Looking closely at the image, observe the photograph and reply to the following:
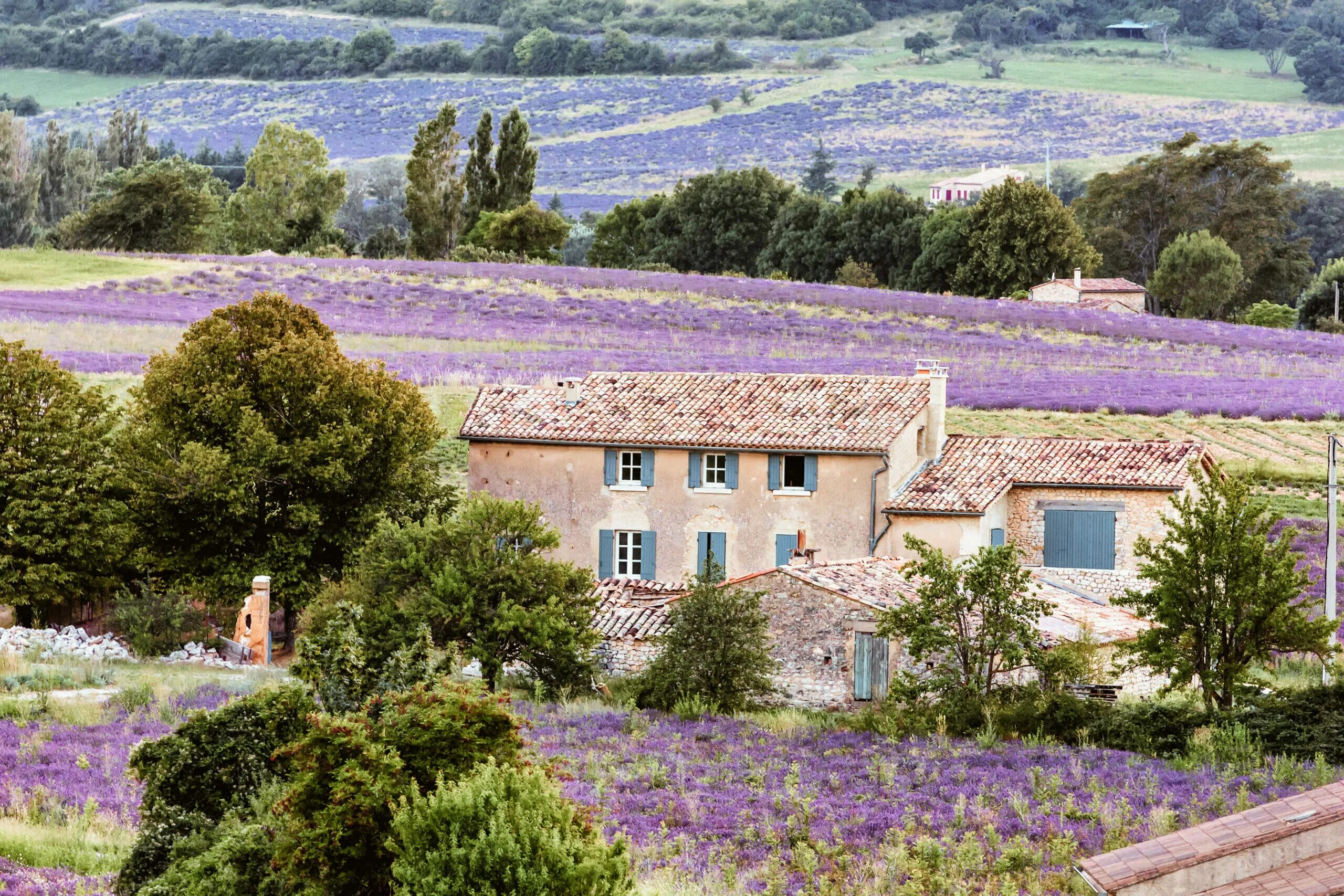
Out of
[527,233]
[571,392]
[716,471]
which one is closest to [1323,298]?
[527,233]

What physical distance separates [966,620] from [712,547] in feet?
37.2

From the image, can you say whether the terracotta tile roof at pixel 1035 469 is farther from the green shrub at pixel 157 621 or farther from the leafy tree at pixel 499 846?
the leafy tree at pixel 499 846

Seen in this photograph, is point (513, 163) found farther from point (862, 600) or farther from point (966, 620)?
point (966, 620)

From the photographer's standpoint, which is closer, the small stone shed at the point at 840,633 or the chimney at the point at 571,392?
the small stone shed at the point at 840,633

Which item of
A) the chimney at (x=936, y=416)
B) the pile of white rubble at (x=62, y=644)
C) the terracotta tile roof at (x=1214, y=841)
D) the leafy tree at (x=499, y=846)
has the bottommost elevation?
the pile of white rubble at (x=62, y=644)

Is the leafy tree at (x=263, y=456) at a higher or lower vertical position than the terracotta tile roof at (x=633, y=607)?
higher

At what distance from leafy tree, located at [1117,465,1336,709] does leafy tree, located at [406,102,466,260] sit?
274 feet

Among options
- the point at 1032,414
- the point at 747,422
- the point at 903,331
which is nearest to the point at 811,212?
the point at 903,331

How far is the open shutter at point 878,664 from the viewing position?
3284cm

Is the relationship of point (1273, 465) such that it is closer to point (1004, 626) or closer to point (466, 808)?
point (1004, 626)

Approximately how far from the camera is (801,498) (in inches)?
1581

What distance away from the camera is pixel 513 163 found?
111 metres

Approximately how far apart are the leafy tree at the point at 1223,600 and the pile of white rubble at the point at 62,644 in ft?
60.1

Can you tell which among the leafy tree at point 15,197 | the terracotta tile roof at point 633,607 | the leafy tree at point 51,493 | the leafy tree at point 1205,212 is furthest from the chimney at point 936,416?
the leafy tree at point 15,197
